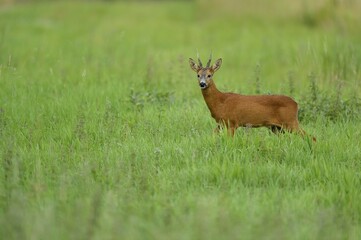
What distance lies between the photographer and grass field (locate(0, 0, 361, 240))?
477 cm

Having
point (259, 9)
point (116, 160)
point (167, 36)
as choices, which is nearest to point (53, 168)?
point (116, 160)

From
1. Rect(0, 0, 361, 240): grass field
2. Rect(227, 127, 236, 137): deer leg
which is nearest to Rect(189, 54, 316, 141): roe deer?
Rect(227, 127, 236, 137): deer leg

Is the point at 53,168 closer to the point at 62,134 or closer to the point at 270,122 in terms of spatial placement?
the point at 62,134

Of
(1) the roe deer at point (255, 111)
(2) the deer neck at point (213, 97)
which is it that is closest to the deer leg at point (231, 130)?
(1) the roe deer at point (255, 111)

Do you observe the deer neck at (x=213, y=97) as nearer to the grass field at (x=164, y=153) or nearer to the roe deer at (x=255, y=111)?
the roe deer at (x=255, y=111)

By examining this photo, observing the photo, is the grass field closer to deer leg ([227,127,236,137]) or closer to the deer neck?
deer leg ([227,127,236,137])

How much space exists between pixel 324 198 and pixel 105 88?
4.34 metres

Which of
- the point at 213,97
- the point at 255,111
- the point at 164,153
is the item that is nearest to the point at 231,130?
the point at 255,111

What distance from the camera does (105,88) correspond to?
355 inches

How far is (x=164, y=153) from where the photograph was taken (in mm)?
6309

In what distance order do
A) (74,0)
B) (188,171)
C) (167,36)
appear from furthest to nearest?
(74,0)
(167,36)
(188,171)

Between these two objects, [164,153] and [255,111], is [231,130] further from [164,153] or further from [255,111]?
[164,153]

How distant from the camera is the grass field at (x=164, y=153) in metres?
4.77

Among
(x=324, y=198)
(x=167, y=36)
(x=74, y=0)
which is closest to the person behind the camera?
(x=324, y=198)
